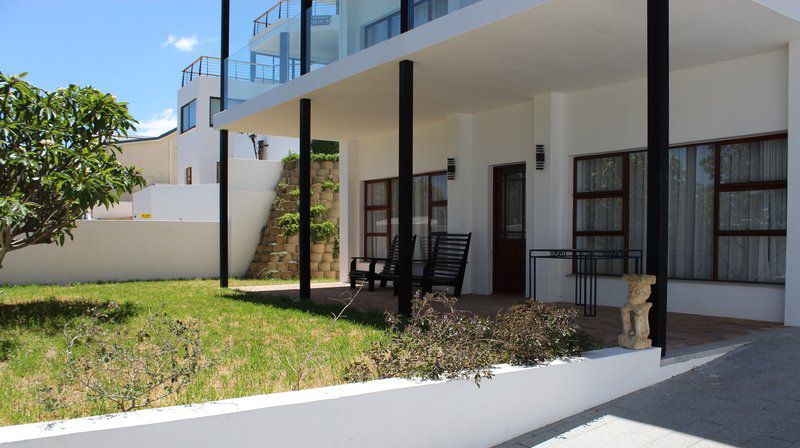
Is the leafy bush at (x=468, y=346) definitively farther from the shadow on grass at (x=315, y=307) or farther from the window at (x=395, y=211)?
the window at (x=395, y=211)

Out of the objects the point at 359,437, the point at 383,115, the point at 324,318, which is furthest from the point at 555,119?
the point at 359,437

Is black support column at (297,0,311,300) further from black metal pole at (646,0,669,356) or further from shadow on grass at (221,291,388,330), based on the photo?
black metal pole at (646,0,669,356)

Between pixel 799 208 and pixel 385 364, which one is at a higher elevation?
pixel 799 208

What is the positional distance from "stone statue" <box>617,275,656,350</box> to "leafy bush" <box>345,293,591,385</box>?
0.39 m

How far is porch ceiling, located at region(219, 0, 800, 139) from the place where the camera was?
6020 mm

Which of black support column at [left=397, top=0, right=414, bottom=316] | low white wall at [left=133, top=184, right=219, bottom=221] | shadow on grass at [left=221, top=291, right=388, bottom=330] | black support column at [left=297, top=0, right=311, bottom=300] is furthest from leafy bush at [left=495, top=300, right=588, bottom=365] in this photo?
low white wall at [left=133, top=184, right=219, bottom=221]

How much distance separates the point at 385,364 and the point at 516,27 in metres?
3.80

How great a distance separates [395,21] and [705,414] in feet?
19.2

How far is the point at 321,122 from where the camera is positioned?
11742 millimetres

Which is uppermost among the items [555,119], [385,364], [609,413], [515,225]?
[555,119]

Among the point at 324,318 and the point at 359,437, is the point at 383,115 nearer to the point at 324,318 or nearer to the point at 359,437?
the point at 324,318

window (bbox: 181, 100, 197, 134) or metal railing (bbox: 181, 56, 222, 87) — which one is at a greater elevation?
metal railing (bbox: 181, 56, 222, 87)

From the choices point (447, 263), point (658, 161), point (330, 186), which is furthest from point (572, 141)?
point (330, 186)

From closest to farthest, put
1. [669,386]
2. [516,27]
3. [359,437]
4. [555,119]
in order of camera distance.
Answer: [359,437], [669,386], [516,27], [555,119]
